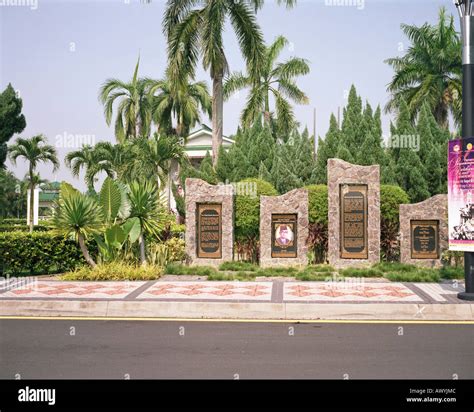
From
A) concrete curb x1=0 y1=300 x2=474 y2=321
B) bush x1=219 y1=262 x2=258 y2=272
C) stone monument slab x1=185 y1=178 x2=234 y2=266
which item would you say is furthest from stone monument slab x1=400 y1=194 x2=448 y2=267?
concrete curb x1=0 y1=300 x2=474 y2=321

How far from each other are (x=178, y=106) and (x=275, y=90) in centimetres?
924

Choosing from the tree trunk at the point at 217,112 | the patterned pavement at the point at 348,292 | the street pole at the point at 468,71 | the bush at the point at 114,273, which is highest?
the tree trunk at the point at 217,112

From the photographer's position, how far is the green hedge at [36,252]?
16062mm

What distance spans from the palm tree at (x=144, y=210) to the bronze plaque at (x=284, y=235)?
3.50 meters

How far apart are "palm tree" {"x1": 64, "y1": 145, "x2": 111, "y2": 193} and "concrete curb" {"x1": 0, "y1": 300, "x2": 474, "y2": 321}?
2693cm

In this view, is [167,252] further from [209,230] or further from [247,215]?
[247,215]

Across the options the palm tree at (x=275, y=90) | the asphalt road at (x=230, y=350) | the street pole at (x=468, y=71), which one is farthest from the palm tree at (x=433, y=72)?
the asphalt road at (x=230, y=350)

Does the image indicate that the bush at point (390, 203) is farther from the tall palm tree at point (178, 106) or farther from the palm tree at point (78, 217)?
the tall palm tree at point (178, 106)

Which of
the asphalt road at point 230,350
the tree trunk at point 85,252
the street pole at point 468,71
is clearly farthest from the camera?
the tree trunk at point 85,252

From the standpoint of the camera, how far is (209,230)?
18359 millimetres

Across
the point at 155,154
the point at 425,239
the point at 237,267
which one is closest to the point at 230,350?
the point at 237,267

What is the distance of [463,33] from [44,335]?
9567mm

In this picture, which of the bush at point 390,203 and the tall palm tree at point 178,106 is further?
the tall palm tree at point 178,106

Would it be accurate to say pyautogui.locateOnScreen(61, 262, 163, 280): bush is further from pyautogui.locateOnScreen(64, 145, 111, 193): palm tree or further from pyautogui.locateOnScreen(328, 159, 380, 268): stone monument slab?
pyautogui.locateOnScreen(64, 145, 111, 193): palm tree
